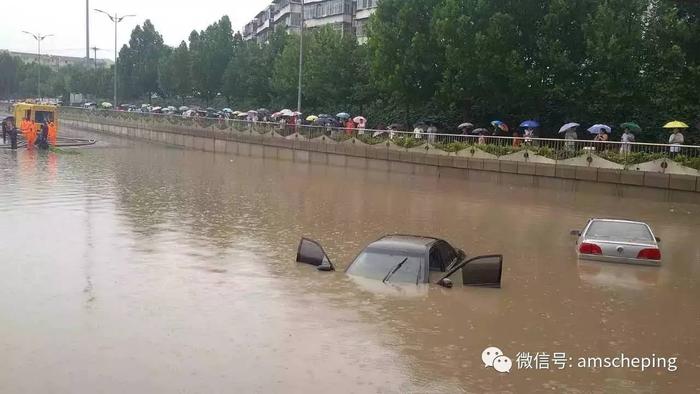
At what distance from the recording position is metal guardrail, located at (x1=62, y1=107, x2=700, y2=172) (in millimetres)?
25625

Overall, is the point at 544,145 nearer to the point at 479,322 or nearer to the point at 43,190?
the point at 43,190

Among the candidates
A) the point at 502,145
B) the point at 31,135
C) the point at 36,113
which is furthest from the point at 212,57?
the point at 502,145

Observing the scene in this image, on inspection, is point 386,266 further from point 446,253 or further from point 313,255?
point 313,255

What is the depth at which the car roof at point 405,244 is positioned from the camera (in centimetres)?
1171

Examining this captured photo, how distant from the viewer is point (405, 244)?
11875 millimetres

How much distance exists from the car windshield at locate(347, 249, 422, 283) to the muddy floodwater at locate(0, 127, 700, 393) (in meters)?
0.30

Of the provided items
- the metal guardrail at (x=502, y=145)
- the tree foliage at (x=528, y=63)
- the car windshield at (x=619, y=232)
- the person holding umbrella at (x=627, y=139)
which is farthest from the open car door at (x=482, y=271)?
the tree foliage at (x=528, y=63)

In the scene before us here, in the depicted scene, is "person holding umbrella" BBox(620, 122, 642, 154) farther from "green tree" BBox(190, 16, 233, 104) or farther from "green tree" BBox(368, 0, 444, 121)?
"green tree" BBox(190, 16, 233, 104)

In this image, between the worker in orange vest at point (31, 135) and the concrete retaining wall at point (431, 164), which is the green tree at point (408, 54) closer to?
the concrete retaining wall at point (431, 164)

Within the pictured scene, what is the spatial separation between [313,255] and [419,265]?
2407 mm

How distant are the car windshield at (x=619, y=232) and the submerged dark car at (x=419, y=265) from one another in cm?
332

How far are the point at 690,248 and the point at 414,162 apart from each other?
1946 centimetres

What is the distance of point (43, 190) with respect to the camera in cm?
2317

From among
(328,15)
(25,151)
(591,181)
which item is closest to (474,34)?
(591,181)
